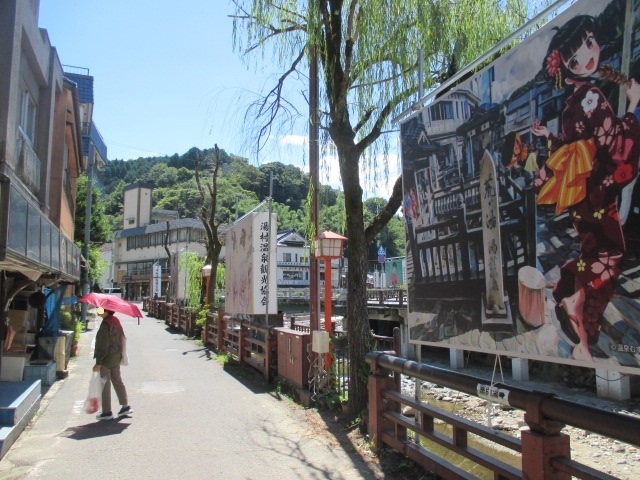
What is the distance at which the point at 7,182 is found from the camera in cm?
527

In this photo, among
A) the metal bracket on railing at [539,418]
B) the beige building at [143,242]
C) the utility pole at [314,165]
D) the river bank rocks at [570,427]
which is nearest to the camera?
the metal bracket on railing at [539,418]

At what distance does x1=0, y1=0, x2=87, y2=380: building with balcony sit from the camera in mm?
6188

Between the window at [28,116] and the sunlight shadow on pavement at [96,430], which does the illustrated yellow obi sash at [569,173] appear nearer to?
the sunlight shadow on pavement at [96,430]

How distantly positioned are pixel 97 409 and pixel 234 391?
280cm

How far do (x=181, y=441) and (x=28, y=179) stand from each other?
6.50 metres

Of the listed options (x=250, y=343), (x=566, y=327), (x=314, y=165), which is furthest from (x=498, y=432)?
(x=250, y=343)

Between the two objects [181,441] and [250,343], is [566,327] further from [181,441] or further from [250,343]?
[250,343]

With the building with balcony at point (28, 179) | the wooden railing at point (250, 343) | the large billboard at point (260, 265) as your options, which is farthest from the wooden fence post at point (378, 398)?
the large billboard at point (260, 265)

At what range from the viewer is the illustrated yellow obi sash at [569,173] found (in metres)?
3.11

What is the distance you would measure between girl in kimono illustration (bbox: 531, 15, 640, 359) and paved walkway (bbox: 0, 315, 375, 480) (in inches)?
118

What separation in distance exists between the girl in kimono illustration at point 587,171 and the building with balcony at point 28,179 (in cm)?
508

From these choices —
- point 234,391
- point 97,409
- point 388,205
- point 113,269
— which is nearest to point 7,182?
point 97,409

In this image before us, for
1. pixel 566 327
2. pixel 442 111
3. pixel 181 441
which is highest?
pixel 442 111

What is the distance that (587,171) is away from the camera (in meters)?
3.09
